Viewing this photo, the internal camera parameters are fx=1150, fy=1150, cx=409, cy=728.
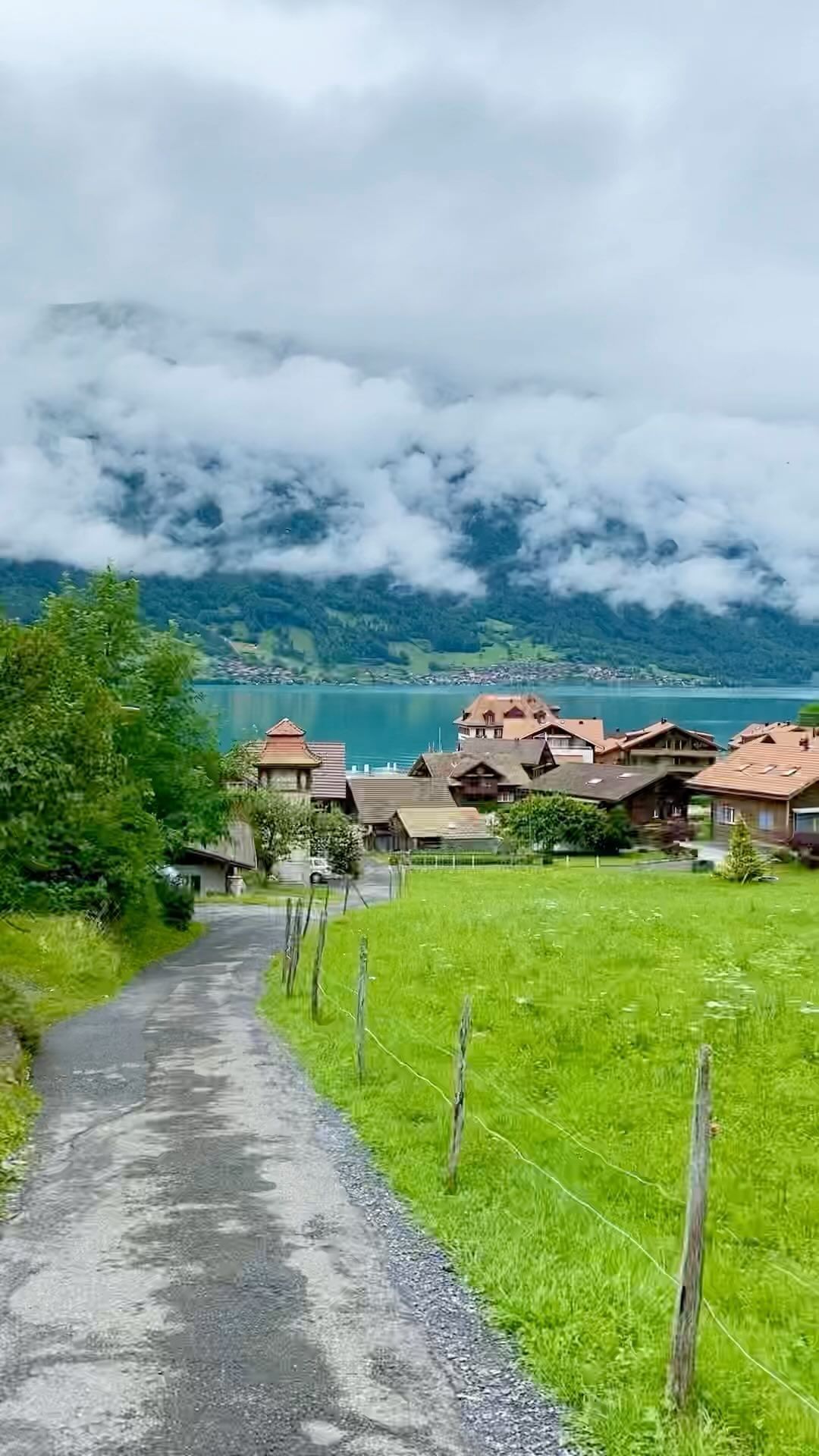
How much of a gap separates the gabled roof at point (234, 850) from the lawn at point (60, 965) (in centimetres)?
2977

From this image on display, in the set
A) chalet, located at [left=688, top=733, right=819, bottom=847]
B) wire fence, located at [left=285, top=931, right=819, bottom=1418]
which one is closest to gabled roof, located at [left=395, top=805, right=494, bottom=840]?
chalet, located at [left=688, top=733, right=819, bottom=847]

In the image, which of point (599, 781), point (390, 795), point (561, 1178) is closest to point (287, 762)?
point (390, 795)

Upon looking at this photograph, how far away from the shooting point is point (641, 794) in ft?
316

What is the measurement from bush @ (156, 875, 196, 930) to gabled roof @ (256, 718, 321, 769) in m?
59.6

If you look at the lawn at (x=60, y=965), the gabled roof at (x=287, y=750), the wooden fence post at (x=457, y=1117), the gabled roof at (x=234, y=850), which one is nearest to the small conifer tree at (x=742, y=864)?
the lawn at (x=60, y=965)

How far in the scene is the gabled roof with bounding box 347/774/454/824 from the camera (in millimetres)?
107812

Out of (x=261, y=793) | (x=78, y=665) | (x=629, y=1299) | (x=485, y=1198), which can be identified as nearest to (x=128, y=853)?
(x=78, y=665)

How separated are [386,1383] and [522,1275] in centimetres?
217

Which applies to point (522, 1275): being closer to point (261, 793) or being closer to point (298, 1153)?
point (298, 1153)

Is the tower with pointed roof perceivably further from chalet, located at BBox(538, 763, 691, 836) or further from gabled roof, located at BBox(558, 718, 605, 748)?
gabled roof, located at BBox(558, 718, 605, 748)

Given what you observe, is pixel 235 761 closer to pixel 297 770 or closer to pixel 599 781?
pixel 599 781

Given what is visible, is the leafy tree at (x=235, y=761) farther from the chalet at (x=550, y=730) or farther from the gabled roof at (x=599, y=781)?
the chalet at (x=550, y=730)

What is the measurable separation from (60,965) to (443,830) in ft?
217

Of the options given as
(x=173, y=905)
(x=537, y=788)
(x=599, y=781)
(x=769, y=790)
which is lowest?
(x=173, y=905)
